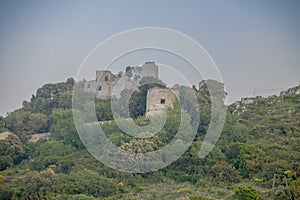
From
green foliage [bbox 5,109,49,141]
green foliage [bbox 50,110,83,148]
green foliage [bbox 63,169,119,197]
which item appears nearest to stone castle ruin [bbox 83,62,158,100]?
green foliage [bbox 50,110,83,148]

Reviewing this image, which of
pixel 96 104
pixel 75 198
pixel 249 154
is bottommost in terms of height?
pixel 75 198

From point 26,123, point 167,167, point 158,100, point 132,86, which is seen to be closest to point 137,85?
point 132,86

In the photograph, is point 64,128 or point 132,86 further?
point 132,86

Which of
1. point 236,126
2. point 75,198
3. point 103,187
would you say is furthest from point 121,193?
point 236,126

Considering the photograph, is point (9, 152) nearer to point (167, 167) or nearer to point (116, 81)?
point (167, 167)

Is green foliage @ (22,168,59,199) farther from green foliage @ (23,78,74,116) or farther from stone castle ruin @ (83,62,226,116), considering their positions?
green foliage @ (23,78,74,116)

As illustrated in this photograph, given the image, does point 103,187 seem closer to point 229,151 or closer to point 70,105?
point 229,151
